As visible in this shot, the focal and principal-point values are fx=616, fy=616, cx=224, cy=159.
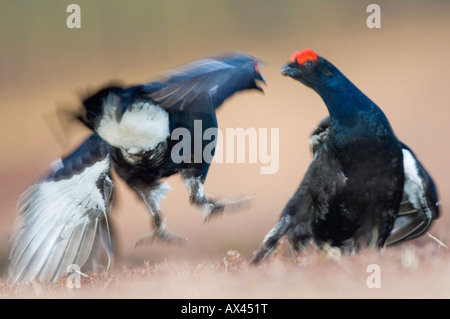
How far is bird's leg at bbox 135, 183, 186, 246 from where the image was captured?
134 inches

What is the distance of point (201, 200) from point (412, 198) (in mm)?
1131

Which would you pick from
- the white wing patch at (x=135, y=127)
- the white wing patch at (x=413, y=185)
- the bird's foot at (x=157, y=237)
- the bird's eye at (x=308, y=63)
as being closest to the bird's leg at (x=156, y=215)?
the bird's foot at (x=157, y=237)

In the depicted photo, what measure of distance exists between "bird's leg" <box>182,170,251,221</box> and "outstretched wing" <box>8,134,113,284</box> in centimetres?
50

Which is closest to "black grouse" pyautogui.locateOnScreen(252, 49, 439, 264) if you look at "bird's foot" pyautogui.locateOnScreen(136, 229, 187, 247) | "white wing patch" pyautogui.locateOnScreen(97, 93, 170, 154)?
"bird's foot" pyautogui.locateOnScreen(136, 229, 187, 247)

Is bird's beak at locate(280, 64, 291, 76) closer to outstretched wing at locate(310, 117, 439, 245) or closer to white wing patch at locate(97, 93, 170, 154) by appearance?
outstretched wing at locate(310, 117, 439, 245)

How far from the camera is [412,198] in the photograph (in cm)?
329

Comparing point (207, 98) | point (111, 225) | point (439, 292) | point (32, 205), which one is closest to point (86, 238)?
point (111, 225)

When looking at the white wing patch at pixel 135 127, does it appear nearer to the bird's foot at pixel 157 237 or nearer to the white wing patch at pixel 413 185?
the bird's foot at pixel 157 237

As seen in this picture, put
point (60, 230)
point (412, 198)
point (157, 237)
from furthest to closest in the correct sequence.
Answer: point (60, 230) < point (157, 237) < point (412, 198)

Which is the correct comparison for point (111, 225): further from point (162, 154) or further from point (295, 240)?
point (295, 240)

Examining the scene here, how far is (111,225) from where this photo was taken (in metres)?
3.73

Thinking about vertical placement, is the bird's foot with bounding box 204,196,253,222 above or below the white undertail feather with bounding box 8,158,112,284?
above

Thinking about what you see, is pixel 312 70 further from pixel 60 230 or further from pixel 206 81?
pixel 60 230

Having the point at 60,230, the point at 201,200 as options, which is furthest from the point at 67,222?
the point at 201,200
